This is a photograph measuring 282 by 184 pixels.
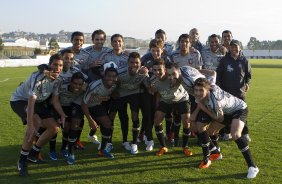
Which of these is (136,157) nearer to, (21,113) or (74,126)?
(74,126)

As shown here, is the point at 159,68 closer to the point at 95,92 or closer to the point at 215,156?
the point at 95,92

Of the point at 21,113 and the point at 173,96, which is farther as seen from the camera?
the point at 173,96

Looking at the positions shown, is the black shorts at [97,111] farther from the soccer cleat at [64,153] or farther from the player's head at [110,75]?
the soccer cleat at [64,153]

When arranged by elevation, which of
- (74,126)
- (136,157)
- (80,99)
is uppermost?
(80,99)

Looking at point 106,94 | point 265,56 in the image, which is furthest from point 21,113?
point 265,56

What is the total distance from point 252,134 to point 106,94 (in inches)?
148

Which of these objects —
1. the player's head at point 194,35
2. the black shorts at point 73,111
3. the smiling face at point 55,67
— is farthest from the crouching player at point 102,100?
the player's head at point 194,35

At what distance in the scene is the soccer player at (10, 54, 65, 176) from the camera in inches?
212

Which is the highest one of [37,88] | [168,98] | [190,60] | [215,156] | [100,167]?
[190,60]

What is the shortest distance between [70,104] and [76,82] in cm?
58

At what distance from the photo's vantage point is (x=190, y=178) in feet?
17.4

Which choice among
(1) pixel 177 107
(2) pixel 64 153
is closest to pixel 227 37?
(1) pixel 177 107

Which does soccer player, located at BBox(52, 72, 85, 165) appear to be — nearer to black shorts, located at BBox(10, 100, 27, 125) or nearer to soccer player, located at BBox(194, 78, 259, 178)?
black shorts, located at BBox(10, 100, 27, 125)

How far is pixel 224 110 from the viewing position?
220 inches
